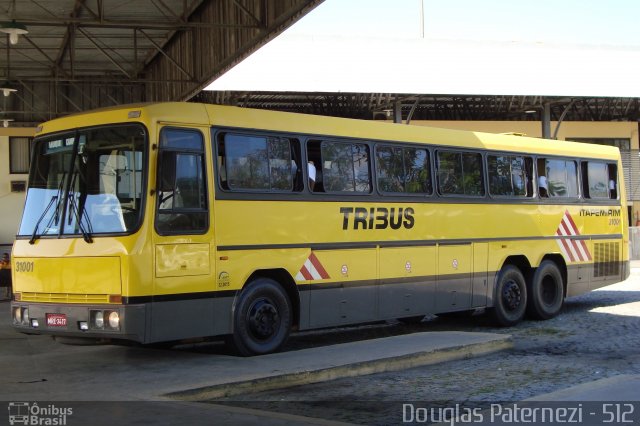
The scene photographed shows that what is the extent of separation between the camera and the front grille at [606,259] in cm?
1745

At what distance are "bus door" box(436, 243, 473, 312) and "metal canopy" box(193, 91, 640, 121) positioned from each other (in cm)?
1498

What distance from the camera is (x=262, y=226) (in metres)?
11.3

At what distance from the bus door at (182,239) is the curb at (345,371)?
1503 millimetres

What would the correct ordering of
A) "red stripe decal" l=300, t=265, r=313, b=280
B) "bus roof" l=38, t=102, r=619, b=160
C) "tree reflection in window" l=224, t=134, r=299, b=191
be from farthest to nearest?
"red stripe decal" l=300, t=265, r=313, b=280, "tree reflection in window" l=224, t=134, r=299, b=191, "bus roof" l=38, t=102, r=619, b=160

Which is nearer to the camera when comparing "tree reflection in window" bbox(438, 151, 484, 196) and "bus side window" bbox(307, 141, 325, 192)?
"bus side window" bbox(307, 141, 325, 192)

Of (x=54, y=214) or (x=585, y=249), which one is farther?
(x=585, y=249)

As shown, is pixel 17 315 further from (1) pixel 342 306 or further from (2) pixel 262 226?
(1) pixel 342 306

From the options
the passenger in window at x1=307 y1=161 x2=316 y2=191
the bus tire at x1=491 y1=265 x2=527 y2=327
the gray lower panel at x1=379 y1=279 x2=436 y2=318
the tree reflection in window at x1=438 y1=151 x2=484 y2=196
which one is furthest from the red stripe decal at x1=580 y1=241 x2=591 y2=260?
the passenger in window at x1=307 y1=161 x2=316 y2=191

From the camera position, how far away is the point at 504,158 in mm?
15680

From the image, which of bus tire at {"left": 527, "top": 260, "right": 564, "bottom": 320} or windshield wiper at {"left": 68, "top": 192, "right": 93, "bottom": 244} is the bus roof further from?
bus tire at {"left": 527, "top": 260, "right": 564, "bottom": 320}

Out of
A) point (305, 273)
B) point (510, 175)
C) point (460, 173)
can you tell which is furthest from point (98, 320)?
point (510, 175)

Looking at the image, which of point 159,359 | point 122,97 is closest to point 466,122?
point 122,97

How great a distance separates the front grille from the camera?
57.3 ft

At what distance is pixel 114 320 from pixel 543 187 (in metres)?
9.78
